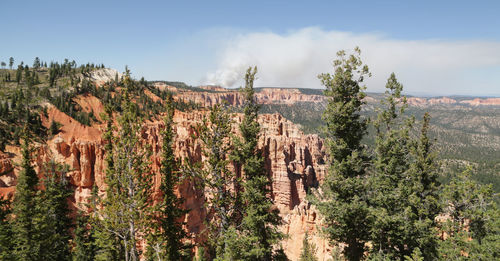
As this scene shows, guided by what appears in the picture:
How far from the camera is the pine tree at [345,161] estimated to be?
1406 centimetres

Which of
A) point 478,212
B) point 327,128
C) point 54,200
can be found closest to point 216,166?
Answer: point 327,128

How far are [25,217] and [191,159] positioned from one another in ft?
112

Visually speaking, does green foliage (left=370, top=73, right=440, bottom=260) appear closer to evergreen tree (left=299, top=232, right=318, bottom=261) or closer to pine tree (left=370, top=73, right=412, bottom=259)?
pine tree (left=370, top=73, right=412, bottom=259)

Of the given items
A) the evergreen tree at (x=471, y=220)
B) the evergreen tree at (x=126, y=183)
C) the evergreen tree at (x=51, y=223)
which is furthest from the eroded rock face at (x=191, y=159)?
the evergreen tree at (x=471, y=220)

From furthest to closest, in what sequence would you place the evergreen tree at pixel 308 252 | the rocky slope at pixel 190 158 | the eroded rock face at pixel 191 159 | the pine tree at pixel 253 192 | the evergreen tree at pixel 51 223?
the eroded rock face at pixel 191 159
the rocky slope at pixel 190 158
the evergreen tree at pixel 308 252
the evergreen tree at pixel 51 223
the pine tree at pixel 253 192

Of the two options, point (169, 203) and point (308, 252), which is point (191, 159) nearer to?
point (308, 252)

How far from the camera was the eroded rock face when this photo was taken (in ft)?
135

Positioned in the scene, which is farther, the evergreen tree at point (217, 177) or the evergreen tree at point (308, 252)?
the evergreen tree at point (308, 252)

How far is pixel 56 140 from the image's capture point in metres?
48.9

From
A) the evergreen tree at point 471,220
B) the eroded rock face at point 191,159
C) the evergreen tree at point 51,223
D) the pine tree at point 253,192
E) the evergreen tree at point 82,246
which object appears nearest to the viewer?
the pine tree at point 253,192

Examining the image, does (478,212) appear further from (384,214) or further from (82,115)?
(82,115)

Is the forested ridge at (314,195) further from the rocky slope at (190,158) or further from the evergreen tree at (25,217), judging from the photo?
the rocky slope at (190,158)

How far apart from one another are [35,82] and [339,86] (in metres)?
112

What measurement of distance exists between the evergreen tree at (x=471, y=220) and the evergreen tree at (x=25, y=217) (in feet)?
106
